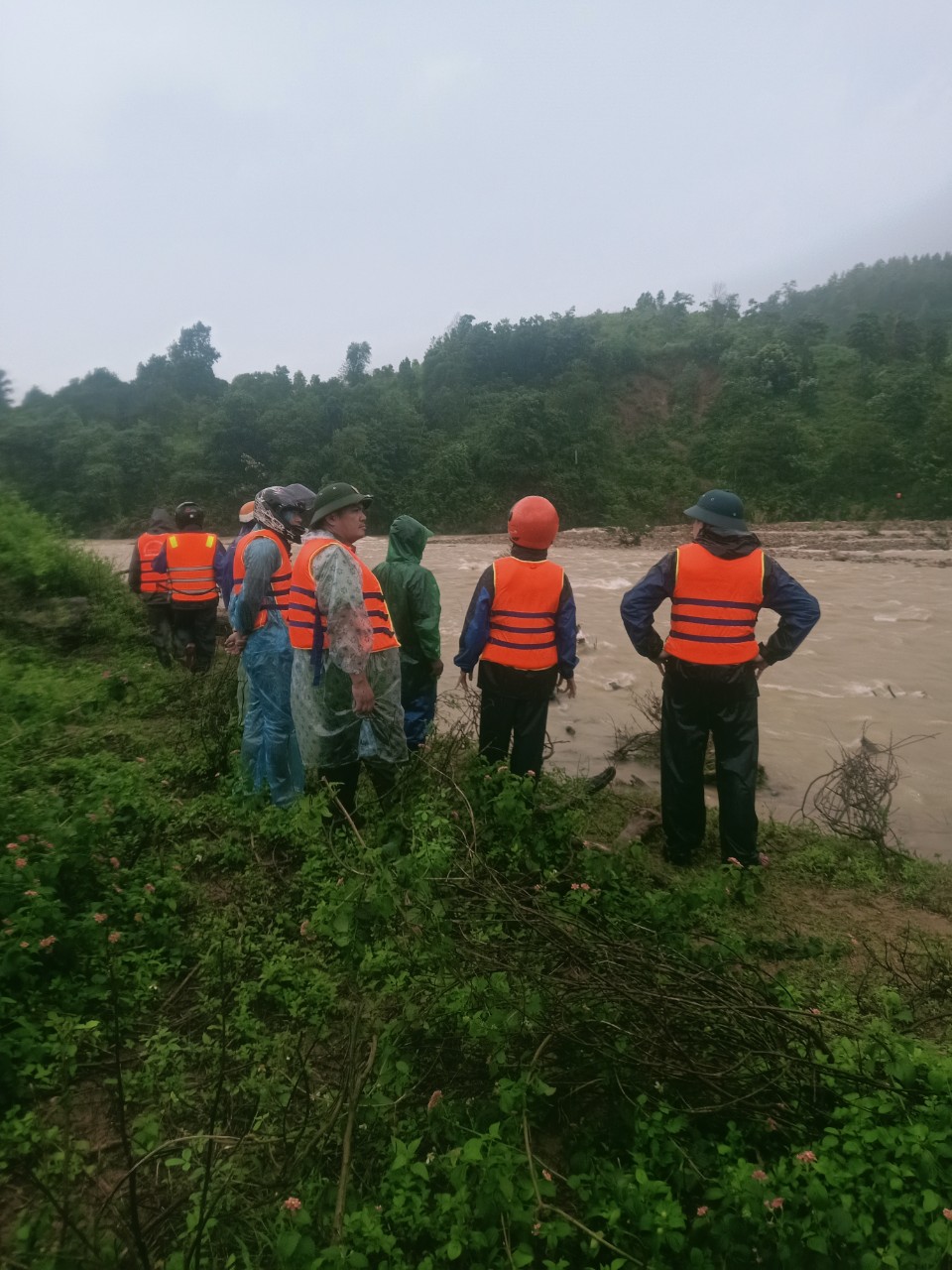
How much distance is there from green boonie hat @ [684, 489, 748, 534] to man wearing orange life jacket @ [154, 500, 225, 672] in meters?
Result: 4.28

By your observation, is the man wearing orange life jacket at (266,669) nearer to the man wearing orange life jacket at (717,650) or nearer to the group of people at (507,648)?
the group of people at (507,648)

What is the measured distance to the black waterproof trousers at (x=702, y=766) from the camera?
3.89 metres

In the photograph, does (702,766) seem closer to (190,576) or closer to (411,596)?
(411,596)

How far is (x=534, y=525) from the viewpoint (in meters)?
3.92

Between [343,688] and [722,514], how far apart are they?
6.96ft

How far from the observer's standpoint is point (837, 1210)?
1468 mm

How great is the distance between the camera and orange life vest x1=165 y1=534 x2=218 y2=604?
6.37 metres

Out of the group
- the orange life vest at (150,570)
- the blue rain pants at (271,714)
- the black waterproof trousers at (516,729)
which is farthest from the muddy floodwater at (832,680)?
the orange life vest at (150,570)

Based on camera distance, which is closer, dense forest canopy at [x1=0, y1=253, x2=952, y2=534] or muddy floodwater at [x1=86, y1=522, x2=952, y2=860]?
muddy floodwater at [x1=86, y1=522, x2=952, y2=860]

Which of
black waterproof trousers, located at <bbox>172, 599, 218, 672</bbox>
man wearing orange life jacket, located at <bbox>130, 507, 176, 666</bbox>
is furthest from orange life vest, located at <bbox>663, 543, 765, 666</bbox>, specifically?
man wearing orange life jacket, located at <bbox>130, 507, 176, 666</bbox>

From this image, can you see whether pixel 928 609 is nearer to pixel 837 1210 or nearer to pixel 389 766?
pixel 389 766

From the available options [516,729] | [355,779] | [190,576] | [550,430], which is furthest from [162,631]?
[550,430]

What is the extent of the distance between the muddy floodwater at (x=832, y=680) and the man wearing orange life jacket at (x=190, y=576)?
91.6 inches

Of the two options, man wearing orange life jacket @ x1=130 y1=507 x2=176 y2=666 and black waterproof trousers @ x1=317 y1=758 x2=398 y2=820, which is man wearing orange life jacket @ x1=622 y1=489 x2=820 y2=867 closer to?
black waterproof trousers @ x1=317 y1=758 x2=398 y2=820
